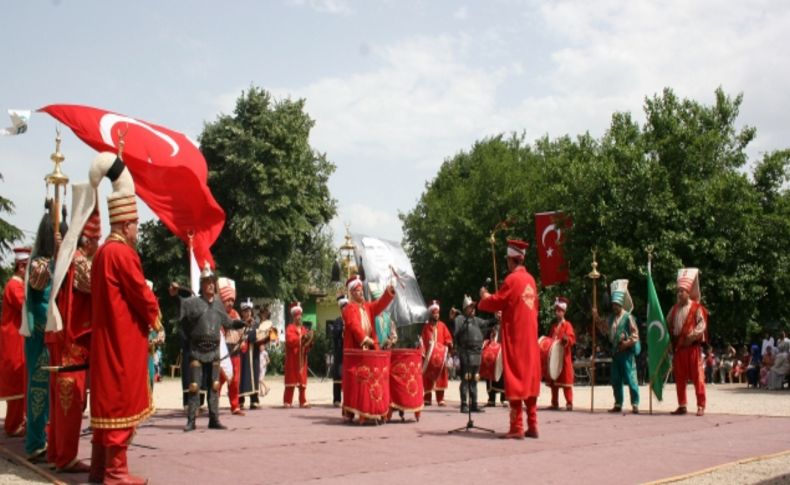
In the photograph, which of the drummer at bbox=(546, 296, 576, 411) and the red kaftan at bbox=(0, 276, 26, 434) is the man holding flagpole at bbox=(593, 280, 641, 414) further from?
the red kaftan at bbox=(0, 276, 26, 434)

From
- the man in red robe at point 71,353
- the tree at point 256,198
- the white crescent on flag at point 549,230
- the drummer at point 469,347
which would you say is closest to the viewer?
the man in red robe at point 71,353

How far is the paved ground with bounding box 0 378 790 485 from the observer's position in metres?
8.23

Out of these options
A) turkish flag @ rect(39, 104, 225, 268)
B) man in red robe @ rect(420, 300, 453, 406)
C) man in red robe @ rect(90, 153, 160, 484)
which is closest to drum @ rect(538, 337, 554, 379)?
man in red robe @ rect(420, 300, 453, 406)

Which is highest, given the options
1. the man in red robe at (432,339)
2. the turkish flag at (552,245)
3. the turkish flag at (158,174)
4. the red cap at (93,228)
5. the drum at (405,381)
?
the turkish flag at (552,245)

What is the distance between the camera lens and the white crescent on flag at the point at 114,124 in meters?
14.0

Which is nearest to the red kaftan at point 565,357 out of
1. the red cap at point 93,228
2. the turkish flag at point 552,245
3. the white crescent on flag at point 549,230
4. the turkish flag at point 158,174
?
the turkish flag at point 158,174

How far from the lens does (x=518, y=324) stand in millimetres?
11648

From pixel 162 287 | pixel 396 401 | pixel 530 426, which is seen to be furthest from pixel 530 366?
pixel 162 287

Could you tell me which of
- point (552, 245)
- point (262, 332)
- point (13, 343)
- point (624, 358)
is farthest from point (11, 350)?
point (552, 245)

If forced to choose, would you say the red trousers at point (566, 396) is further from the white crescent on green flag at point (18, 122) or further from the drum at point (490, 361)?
the white crescent on green flag at point (18, 122)

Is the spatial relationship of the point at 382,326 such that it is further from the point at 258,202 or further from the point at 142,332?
the point at 258,202

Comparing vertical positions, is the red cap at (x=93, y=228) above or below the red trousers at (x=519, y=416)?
above

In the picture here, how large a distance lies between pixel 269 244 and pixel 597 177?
50.9ft

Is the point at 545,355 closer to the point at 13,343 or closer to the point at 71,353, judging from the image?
the point at 13,343
